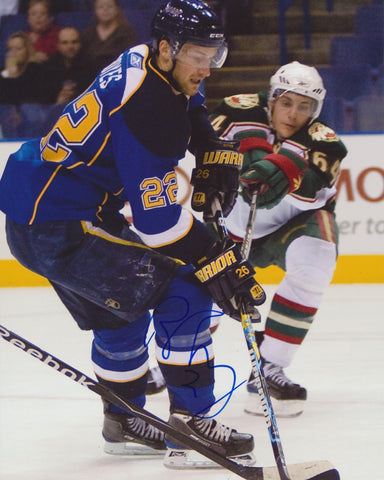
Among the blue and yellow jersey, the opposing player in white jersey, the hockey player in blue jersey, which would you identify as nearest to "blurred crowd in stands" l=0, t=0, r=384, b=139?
the opposing player in white jersey

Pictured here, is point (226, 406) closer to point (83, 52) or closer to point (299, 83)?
point (299, 83)

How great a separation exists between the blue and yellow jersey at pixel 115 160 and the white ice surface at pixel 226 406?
630 millimetres

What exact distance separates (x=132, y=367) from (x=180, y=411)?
0.59 feet

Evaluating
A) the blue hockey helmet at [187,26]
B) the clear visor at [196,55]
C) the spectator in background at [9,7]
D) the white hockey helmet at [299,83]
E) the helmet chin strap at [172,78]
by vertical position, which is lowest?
the spectator in background at [9,7]

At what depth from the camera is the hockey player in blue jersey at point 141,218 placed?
6.99ft

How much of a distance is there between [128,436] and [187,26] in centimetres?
106

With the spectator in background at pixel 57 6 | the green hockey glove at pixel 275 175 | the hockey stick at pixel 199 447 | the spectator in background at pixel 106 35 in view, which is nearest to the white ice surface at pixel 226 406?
the hockey stick at pixel 199 447

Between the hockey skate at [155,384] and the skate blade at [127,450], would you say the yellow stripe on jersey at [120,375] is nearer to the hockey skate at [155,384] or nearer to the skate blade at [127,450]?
the skate blade at [127,450]

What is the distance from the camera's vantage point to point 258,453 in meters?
2.50

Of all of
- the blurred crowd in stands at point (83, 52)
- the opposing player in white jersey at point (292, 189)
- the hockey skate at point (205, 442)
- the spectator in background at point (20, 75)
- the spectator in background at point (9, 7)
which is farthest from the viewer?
the spectator in background at point (9, 7)

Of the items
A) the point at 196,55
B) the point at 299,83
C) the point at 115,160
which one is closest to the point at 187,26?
the point at 196,55

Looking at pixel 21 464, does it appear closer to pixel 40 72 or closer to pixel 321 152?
pixel 321 152

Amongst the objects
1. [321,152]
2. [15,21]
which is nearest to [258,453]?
[321,152]

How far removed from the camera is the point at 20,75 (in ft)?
17.6
